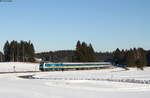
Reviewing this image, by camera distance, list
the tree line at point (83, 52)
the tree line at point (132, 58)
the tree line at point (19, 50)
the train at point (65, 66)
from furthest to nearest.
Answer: the tree line at point (19, 50), the tree line at point (132, 58), the tree line at point (83, 52), the train at point (65, 66)

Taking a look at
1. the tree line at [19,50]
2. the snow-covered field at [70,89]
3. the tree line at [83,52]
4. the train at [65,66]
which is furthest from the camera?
the tree line at [19,50]

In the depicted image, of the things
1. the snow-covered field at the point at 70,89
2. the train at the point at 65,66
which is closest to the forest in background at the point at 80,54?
the train at the point at 65,66

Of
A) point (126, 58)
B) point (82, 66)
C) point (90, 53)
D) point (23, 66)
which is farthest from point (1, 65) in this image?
point (126, 58)

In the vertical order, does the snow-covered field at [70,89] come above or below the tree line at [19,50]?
below

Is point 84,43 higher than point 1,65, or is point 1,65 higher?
point 84,43

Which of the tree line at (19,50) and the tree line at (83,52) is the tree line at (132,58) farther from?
the tree line at (19,50)

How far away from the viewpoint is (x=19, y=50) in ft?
454

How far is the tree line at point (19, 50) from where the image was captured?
13675 cm

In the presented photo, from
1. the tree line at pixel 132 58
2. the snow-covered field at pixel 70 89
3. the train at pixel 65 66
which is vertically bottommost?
the snow-covered field at pixel 70 89

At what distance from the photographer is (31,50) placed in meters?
137

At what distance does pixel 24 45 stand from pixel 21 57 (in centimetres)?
852

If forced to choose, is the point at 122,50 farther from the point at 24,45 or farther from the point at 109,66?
the point at 24,45

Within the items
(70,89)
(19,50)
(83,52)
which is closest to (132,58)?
(83,52)

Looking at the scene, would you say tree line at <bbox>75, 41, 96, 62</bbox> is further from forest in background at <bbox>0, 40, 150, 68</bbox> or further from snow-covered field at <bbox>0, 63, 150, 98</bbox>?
snow-covered field at <bbox>0, 63, 150, 98</bbox>
